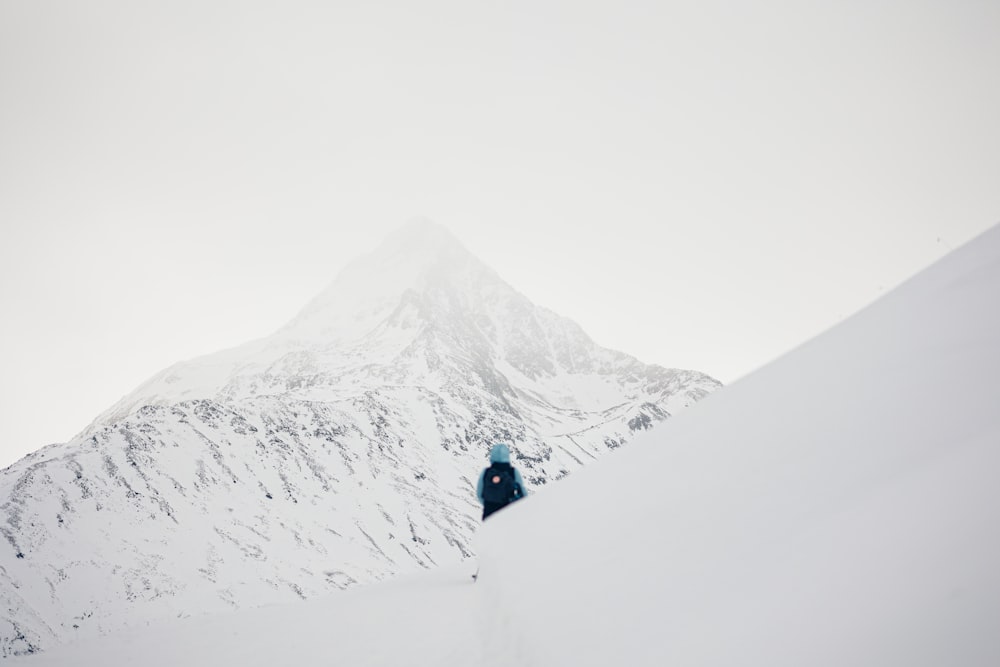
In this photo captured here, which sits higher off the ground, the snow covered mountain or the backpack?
the snow covered mountain

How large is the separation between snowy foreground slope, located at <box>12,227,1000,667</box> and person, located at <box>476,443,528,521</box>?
2.60 meters

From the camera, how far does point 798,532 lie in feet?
7.42

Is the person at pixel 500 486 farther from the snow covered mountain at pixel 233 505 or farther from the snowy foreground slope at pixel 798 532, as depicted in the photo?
the snow covered mountain at pixel 233 505

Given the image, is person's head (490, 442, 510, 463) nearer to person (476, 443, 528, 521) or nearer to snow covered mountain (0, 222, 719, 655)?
person (476, 443, 528, 521)

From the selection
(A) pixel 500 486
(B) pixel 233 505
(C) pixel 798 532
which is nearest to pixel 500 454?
(A) pixel 500 486

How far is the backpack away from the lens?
901 centimetres

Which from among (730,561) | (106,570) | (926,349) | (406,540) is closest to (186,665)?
(730,561)

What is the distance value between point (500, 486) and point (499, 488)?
0.04m

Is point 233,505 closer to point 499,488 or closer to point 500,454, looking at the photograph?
point 499,488

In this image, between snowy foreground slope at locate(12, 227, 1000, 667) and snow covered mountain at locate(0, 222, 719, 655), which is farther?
snow covered mountain at locate(0, 222, 719, 655)

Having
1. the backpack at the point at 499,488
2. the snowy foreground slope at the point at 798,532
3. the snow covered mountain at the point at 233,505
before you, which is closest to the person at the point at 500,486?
the backpack at the point at 499,488

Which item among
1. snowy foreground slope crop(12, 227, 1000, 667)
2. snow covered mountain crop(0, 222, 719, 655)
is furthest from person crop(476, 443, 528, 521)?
snow covered mountain crop(0, 222, 719, 655)

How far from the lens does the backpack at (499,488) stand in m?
9.01

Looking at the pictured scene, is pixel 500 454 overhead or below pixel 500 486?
overhead
